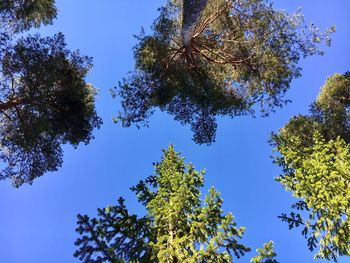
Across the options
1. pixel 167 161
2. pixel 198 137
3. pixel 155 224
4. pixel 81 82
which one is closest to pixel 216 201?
pixel 155 224

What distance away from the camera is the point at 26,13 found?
17172 mm

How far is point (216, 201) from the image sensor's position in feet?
28.4

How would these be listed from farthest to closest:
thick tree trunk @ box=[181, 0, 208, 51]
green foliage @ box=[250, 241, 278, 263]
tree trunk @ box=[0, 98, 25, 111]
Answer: tree trunk @ box=[0, 98, 25, 111], thick tree trunk @ box=[181, 0, 208, 51], green foliage @ box=[250, 241, 278, 263]

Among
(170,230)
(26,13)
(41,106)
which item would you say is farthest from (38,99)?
(170,230)

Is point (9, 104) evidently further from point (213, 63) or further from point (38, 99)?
point (213, 63)

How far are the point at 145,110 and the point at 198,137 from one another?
304 cm

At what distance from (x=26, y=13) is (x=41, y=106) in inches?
195

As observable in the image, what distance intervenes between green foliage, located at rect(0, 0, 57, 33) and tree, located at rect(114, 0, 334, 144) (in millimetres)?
5355

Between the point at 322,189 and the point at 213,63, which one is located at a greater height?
the point at 213,63

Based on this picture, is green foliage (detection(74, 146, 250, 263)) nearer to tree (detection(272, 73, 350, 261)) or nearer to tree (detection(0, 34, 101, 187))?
tree (detection(272, 73, 350, 261))

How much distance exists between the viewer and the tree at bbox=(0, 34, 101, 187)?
49.5 ft

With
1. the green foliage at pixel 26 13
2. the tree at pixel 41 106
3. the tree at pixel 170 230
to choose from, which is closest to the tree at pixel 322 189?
the tree at pixel 170 230

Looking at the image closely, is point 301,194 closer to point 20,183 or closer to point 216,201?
point 216,201

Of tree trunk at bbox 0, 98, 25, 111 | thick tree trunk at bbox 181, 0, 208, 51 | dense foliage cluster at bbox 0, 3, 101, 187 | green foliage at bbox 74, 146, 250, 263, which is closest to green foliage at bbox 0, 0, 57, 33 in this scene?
dense foliage cluster at bbox 0, 3, 101, 187
